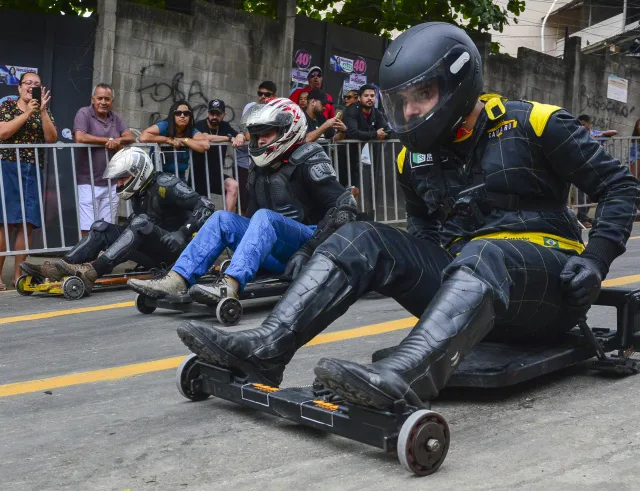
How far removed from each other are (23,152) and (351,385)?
737 cm

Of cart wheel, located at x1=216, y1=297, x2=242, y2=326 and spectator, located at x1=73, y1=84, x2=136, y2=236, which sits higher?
spectator, located at x1=73, y1=84, x2=136, y2=236

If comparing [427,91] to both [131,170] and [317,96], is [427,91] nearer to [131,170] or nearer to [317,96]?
[131,170]

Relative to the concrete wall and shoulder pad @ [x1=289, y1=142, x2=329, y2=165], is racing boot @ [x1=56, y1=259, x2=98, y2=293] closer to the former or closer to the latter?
shoulder pad @ [x1=289, y1=142, x2=329, y2=165]

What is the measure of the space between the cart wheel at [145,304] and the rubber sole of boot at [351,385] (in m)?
4.18

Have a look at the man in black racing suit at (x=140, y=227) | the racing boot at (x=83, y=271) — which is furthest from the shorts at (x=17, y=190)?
the racing boot at (x=83, y=271)

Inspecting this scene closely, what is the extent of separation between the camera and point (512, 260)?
144 inches

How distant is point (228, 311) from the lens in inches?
260

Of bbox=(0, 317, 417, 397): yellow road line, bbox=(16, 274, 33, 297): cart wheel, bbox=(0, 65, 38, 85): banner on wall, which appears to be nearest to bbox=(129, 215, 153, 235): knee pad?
bbox=(16, 274, 33, 297): cart wheel

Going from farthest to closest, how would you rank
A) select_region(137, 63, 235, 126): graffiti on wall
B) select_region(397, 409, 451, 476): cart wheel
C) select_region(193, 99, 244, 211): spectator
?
select_region(137, 63, 235, 126): graffiti on wall
select_region(193, 99, 244, 211): spectator
select_region(397, 409, 451, 476): cart wheel

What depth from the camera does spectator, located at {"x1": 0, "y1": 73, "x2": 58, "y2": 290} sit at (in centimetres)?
955

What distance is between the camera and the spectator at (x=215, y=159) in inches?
424

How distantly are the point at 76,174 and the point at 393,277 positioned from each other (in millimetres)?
7051

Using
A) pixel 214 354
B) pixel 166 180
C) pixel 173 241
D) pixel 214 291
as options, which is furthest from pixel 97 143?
pixel 214 354

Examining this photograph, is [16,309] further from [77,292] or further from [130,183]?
[130,183]
